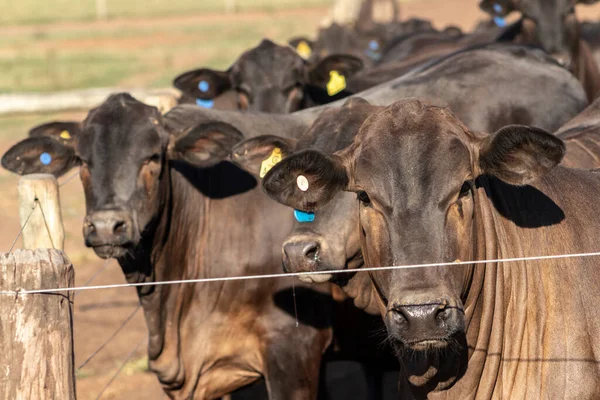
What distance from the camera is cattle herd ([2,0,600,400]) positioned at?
378 cm

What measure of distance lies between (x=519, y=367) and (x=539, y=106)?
3545 millimetres

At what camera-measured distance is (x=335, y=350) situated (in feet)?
19.3

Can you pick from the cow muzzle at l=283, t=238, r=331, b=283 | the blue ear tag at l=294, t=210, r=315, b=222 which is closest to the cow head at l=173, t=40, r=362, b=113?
the blue ear tag at l=294, t=210, r=315, b=222

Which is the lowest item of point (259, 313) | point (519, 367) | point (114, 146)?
point (519, 367)

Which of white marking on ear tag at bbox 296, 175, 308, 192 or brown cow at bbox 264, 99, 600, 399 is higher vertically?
white marking on ear tag at bbox 296, 175, 308, 192

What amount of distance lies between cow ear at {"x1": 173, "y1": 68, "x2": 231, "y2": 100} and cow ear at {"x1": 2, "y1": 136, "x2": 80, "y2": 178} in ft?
9.16

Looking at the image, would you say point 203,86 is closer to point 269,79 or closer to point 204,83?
point 204,83

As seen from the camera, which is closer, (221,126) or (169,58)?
(221,126)

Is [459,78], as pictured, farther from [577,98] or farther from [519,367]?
[519,367]

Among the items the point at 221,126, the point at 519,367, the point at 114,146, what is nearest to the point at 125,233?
the point at 114,146

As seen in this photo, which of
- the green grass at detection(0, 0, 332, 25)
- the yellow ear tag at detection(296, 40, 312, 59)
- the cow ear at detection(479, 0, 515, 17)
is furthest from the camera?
the green grass at detection(0, 0, 332, 25)

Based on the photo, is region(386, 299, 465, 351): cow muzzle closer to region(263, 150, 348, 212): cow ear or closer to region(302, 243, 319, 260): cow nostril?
region(263, 150, 348, 212): cow ear

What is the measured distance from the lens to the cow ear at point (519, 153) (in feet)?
12.5

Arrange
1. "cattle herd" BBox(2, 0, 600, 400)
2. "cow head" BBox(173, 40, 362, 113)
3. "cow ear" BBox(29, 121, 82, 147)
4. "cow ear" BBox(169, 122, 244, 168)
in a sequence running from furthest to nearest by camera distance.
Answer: "cow head" BBox(173, 40, 362, 113)
"cow ear" BBox(29, 121, 82, 147)
"cow ear" BBox(169, 122, 244, 168)
"cattle herd" BBox(2, 0, 600, 400)
